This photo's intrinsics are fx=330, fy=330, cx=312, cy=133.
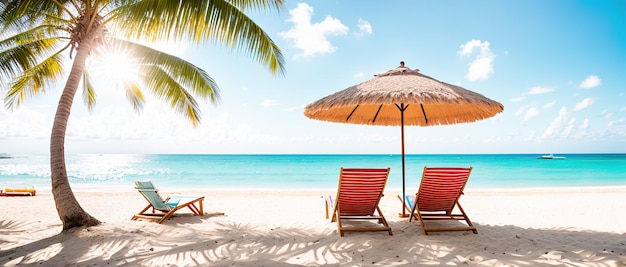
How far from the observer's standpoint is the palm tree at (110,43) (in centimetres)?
408

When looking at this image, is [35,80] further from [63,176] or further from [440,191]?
[440,191]

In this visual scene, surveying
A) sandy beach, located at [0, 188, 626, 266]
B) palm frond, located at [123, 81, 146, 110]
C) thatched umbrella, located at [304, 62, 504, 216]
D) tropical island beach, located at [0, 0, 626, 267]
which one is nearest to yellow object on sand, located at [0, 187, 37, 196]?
tropical island beach, located at [0, 0, 626, 267]

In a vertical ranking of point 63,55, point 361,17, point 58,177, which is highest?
point 361,17

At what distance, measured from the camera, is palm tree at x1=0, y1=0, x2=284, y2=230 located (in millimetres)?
4078

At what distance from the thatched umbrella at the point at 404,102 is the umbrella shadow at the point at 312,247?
4.67 feet

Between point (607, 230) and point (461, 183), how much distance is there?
2.07 metres

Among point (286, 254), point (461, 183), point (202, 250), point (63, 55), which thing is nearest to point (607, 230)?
point (461, 183)

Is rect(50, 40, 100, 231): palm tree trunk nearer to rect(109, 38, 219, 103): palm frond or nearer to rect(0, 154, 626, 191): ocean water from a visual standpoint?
rect(109, 38, 219, 103): palm frond

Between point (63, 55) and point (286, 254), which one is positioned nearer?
point (286, 254)

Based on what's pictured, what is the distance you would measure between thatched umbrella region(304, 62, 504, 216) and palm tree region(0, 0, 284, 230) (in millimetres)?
1452

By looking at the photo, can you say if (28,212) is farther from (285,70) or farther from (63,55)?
(285,70)

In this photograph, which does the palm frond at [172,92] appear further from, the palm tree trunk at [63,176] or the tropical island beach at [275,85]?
the palm tree trunk at [63,176]

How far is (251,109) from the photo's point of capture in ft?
111

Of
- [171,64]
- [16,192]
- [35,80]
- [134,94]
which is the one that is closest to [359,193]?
[171,64]
